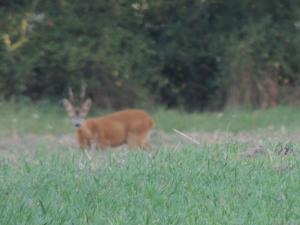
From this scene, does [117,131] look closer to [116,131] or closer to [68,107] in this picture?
[116,131]

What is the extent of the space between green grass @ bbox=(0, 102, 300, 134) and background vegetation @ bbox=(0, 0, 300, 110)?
812 mm

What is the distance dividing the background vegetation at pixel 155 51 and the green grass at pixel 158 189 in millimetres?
10497

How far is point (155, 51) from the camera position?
21.2 metres

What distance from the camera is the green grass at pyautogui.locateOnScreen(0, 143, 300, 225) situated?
710 cm

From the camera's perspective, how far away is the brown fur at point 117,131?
14758mm

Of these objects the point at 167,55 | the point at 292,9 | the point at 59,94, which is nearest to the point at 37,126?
the point at 59,94

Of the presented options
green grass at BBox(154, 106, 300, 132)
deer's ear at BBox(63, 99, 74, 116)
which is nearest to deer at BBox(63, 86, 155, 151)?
deer's ear at BBox(63, 99, 74, 116)

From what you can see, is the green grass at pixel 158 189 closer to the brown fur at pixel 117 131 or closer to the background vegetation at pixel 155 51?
the brown fur at pixel 117 131

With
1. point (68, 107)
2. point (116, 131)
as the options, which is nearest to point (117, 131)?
point (116, 131)

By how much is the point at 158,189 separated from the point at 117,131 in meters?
6.98

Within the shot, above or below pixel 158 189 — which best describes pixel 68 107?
below

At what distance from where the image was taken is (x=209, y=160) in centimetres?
891

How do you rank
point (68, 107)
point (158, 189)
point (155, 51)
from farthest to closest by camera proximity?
point (155, 51) < point (68, 107) < point (158, 189)

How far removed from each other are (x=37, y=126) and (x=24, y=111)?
1892 mm
